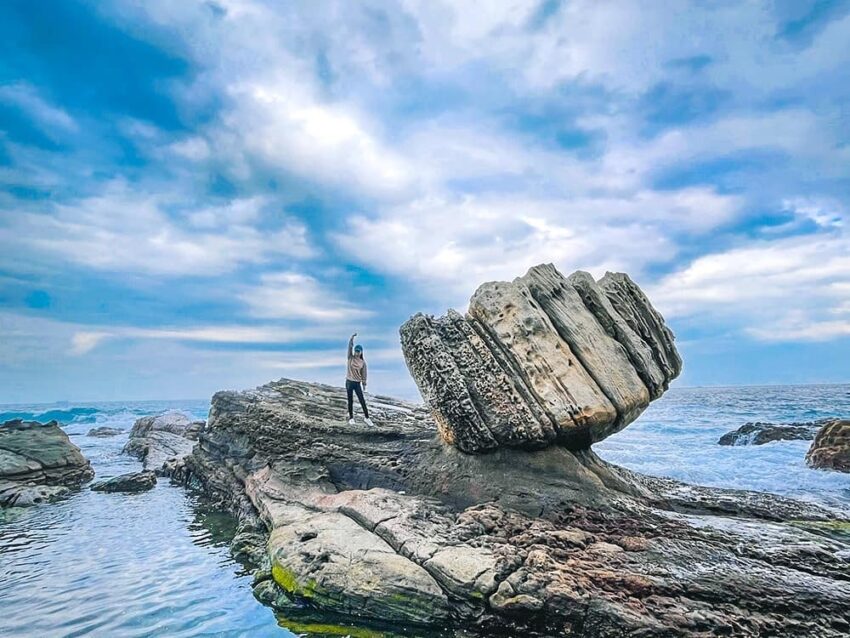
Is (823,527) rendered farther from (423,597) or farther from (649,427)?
(649,427)

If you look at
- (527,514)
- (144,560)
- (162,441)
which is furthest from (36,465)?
(527,514)

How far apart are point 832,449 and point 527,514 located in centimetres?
1638

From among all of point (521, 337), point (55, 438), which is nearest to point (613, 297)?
point (521, 337)

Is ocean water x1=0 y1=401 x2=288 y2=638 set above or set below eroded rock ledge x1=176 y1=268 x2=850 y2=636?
below

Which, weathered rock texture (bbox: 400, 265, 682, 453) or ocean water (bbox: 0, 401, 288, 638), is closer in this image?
ocean water (bbox: 0, 401, 288, 638)

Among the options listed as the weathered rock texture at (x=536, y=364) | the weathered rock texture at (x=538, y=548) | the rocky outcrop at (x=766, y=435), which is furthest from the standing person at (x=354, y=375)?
the rocky outcrop at (x=766, y=435)

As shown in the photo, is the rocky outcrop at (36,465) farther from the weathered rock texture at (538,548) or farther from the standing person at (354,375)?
the standing person at (354,375)

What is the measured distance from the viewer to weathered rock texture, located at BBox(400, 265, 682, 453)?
934 cm

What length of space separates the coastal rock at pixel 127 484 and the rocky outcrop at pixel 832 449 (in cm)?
2503

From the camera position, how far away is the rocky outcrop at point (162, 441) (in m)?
25.8

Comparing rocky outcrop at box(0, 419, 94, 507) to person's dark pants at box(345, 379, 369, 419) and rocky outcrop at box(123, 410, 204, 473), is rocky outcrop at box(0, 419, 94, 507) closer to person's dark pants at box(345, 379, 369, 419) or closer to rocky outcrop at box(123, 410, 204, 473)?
rocky outcrop at box(123, 410, 204, 473)

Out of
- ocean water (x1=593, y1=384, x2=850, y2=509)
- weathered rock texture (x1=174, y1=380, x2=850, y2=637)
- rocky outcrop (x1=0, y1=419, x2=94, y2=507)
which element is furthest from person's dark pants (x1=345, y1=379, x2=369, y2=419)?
rocky outcrop (x1=0, y1=419, x2=94, y2=507)

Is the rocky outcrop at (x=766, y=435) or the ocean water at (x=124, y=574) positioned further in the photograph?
the rocky outcrop at (x=766, y=435)

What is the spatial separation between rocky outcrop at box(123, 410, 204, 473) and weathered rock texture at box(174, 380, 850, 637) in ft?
43.2
